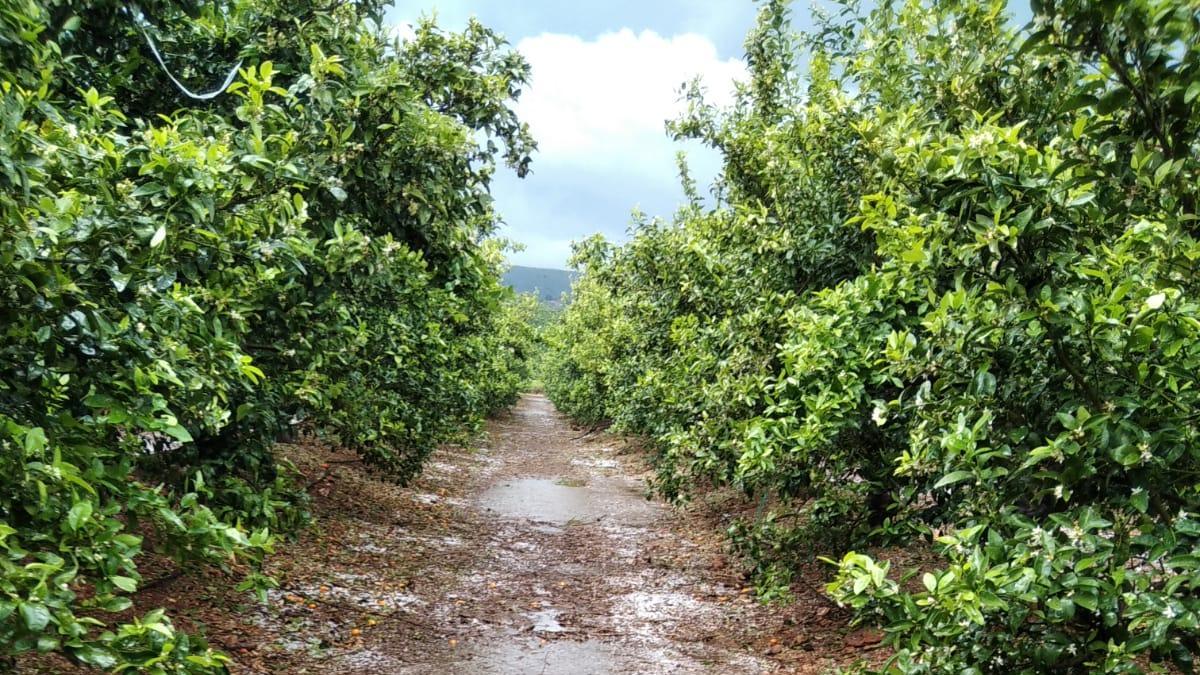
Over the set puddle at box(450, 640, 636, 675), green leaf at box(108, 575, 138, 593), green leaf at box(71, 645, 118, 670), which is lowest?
puddle at box(450, 640, 636, 675)

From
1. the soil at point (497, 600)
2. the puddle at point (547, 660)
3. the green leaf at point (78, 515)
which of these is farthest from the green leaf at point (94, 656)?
the puddle at point (547, 660)

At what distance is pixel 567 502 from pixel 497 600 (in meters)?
6.86

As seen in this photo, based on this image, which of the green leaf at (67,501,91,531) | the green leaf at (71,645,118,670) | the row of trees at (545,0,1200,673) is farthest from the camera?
the row of trees at (545,0,1200,673)

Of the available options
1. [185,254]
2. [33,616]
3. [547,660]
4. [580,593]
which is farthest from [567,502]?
[33,616]

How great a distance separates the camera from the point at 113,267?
2.46m

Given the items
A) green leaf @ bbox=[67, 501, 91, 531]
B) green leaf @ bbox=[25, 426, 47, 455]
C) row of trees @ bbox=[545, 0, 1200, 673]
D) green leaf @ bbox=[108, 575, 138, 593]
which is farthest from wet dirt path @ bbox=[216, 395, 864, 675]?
green leaf @ bbox=[25, 426, 47, 455]

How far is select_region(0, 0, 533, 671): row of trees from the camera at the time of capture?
92.1 inches

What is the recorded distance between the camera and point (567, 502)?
1434cm

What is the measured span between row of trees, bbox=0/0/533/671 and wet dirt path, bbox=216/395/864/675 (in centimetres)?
109

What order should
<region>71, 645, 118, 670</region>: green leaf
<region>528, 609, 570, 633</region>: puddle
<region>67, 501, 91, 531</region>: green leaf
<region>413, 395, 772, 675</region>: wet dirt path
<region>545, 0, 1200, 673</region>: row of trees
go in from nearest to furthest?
<region>71, 645, 118, 670</region>: green leaf < <region>67, 501, 91, 531</region>: green leaf < <region>545, 0, 1200, 673</region>: row of trees < <region>413, 395, 772, 675</region>: wet dirt path < <region>528, 609, 570, 633</region>: puddle

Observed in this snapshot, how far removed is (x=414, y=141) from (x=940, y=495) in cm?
422

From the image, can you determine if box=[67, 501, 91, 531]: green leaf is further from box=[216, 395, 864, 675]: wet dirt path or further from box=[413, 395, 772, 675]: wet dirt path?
box=[413, 395, 772, 675]: wet dirt path

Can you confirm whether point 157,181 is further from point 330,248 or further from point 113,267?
point 330,248

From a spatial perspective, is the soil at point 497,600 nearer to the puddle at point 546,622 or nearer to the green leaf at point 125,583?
the puddle at point 546,622
